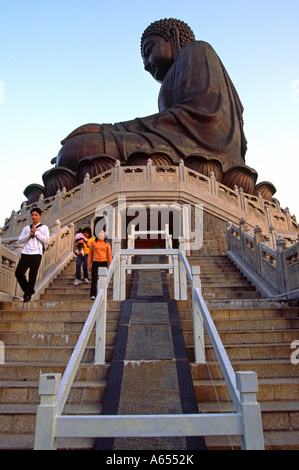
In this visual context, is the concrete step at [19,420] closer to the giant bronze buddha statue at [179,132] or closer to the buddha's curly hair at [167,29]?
the giant bronze buddha statue at [179,132]

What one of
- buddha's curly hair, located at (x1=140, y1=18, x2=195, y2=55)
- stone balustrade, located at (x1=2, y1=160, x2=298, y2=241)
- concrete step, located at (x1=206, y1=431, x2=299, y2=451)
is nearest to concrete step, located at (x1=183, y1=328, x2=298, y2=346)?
concrete step, located at (x1=206, y1=431, x2=299, y2=451)

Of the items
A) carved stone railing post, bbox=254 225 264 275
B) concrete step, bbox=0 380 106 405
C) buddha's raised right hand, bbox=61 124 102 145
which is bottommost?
concrete step, bbox=0 380 106 405

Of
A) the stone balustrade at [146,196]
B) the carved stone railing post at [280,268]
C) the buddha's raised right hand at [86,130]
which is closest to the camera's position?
the carved stone railing post at [280,268]

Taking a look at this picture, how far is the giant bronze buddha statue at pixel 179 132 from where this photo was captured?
1747 cm

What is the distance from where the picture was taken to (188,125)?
20188mm

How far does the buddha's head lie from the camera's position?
2616 centimetres

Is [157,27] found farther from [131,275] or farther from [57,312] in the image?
[57,312]

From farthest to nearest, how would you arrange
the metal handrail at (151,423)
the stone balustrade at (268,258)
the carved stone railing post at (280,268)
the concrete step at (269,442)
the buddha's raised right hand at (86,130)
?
the buddha's raised right hand at (86,130)
the carved stone railing post at (280,268)
the stone balustrade at (268,258)
the concrete step at (269,442)
the metal handrail at (151,423)

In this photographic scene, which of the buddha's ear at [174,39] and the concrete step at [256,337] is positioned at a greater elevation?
the buddha's ear at [174,39]

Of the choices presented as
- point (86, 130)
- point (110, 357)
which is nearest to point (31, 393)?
point (110, 357)

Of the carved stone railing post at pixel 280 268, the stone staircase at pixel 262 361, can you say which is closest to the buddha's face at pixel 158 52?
the carved stone railing post at pixel 280 268

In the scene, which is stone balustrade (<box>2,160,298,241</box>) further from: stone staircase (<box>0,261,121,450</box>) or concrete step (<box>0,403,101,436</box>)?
concrete step (<box>0,403,101,436</box>)

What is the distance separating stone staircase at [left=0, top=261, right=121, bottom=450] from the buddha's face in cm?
2557
